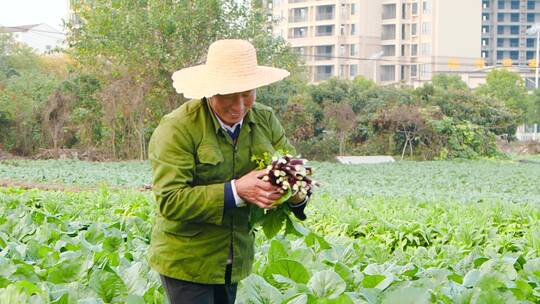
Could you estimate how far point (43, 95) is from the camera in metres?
29.0

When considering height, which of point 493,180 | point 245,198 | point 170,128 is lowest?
point 493,180

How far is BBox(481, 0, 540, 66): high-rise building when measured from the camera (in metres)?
104

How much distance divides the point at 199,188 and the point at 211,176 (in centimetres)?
12

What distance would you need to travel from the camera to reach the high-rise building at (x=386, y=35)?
252ft

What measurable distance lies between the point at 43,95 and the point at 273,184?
27.3 m

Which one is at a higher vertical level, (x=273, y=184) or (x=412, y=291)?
(x=273, y=184)

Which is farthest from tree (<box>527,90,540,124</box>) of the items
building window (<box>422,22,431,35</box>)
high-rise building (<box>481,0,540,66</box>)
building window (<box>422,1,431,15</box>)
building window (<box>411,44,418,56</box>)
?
high-rise building (<box>481,0,540,66</box>)

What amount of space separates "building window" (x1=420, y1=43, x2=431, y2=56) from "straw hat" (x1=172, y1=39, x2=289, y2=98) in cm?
7604

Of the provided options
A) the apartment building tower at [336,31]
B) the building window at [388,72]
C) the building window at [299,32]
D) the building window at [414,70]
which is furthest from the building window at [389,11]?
the building window at [299,32]

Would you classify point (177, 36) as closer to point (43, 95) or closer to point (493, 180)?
point (43, 95)

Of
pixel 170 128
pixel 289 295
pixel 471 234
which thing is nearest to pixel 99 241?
pixel 289 295

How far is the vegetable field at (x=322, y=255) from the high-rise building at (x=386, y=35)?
67.6 metres

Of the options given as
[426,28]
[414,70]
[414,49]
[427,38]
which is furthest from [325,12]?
[414,70]

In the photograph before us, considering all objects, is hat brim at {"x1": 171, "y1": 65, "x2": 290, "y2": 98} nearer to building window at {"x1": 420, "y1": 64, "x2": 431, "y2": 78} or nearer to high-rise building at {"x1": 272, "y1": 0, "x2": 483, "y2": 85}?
high-rise building at {"x1": 272, "y1": 0, "x2": 483, "y2": 85}
